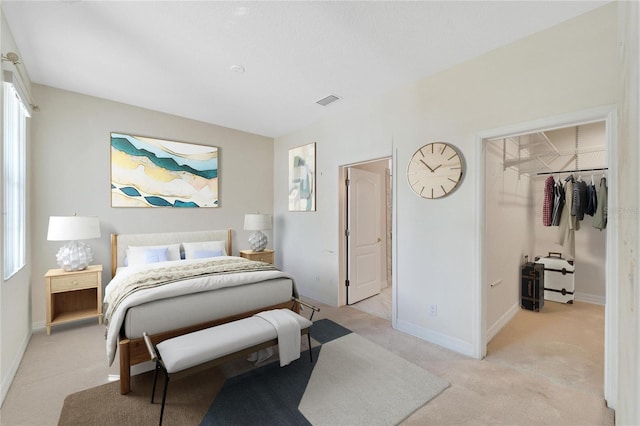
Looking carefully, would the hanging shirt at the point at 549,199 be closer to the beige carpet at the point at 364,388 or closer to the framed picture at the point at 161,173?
the beige carpet at the point at 364,388

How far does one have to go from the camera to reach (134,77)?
9.64 ft

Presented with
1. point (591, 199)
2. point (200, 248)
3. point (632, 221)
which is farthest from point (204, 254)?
point (591, 199)

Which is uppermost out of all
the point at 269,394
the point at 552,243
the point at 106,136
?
the point at 106,136

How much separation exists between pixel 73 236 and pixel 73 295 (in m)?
0.93

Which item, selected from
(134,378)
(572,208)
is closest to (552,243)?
(572,208)

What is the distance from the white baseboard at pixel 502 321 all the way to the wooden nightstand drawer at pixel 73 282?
4387 mm

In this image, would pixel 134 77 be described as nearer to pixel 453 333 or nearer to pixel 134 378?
pixel 134 378

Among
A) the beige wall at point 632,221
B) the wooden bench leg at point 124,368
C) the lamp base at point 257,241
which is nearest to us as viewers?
the beige wall at point 632,221

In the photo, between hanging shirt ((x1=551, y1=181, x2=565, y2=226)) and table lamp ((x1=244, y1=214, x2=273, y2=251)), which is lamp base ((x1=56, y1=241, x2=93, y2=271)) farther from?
hanging shirt ((x1=551, y1=181, x2=565, y2=226))

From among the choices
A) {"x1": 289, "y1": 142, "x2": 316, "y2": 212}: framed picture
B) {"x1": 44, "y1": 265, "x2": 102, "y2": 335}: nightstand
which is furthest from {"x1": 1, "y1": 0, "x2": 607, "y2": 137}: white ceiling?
{"x1": 44, "y1": 265, "x2": 102, "y2": 335}: nightstand

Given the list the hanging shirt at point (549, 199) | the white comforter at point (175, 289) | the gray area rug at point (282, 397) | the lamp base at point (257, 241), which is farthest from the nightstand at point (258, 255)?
the hanging shirt at point (549, 199)

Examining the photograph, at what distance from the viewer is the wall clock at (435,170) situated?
8.72ft

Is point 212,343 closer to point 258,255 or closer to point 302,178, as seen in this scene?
point 258,255

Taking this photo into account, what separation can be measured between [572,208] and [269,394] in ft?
13.1
